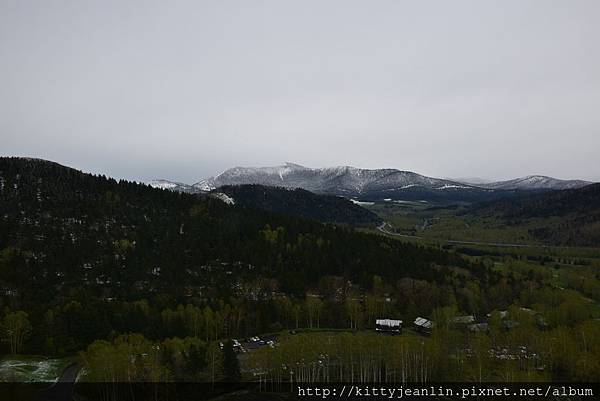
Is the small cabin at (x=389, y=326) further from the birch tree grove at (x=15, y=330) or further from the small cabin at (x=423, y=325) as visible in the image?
the birch tree grove at (x=15, y=330)

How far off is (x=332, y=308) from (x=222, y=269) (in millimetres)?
38766

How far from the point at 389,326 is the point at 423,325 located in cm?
800

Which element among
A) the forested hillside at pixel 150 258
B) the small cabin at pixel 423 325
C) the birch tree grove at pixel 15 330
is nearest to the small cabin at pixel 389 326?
the small cabin at pixel 423 325

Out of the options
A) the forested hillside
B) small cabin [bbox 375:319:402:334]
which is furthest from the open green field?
small cabin [bbox 375:319:402:334]

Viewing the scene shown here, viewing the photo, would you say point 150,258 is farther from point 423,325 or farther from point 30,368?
point 423,325

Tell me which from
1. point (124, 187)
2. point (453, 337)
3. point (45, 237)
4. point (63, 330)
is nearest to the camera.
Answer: point (453, 337)

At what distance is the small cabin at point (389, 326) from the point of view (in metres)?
101

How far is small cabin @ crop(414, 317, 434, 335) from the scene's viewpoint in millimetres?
100775

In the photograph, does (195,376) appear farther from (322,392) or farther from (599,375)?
(599,375)

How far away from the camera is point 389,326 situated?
4011 inches

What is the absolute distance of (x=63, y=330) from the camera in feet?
289

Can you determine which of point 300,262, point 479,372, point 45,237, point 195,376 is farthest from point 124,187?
point 479,372

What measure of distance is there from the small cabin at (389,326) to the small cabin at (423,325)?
4081 millimetres

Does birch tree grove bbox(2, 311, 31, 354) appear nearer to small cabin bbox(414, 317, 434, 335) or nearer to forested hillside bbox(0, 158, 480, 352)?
forested hillside bbox(0, 158, 480, 352)
